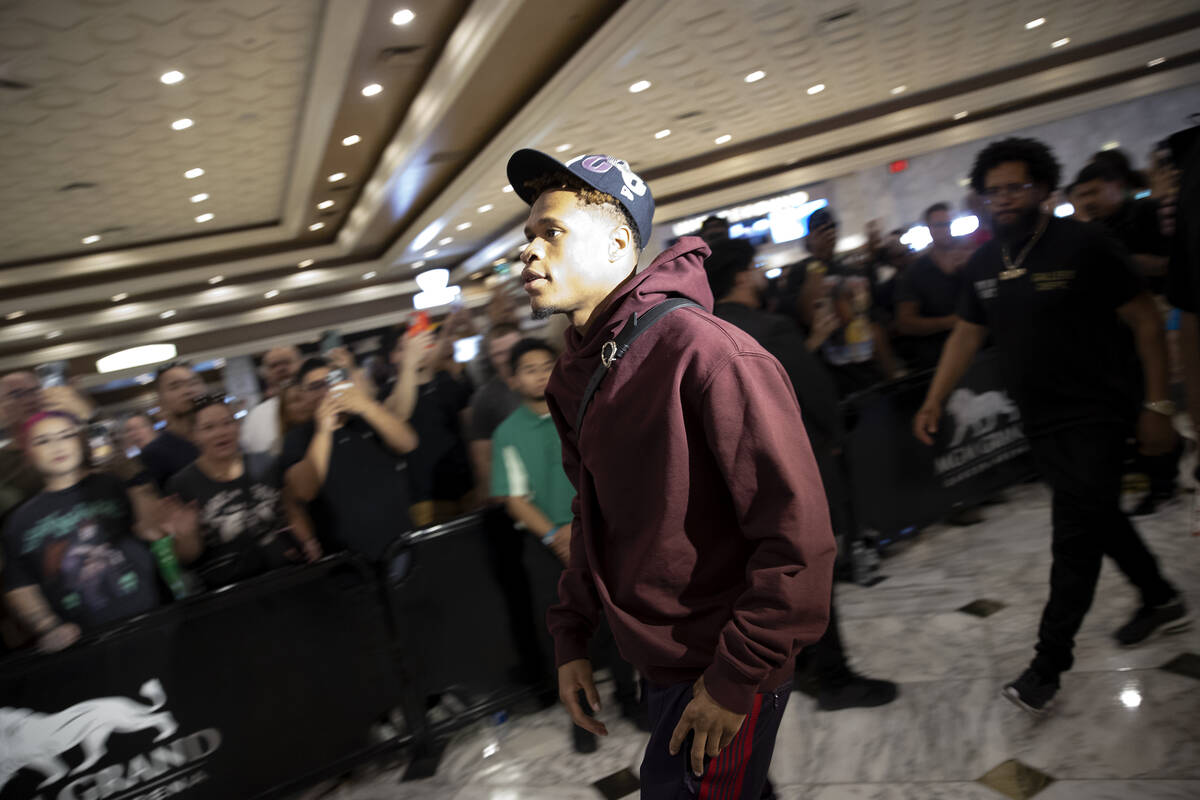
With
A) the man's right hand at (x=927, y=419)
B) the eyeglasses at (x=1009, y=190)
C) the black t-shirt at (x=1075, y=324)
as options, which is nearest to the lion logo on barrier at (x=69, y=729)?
the man's right hand at (x=927, y=419)

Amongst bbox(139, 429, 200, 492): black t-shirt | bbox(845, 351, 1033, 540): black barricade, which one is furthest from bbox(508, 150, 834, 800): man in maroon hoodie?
bbox(139, 429, 200, 492): black t-shirt

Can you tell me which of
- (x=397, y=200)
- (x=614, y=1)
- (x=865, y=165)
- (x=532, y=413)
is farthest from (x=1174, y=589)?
(x=865, y=165)

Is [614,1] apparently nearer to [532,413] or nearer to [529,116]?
[529,116]

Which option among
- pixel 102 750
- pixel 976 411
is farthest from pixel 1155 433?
pixel 102 750

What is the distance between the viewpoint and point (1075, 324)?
2.37 metres

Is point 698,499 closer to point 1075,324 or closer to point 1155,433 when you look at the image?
point 1075,324

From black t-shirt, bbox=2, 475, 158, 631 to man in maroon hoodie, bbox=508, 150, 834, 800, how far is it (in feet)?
6.97

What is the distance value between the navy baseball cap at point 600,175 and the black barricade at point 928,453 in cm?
299

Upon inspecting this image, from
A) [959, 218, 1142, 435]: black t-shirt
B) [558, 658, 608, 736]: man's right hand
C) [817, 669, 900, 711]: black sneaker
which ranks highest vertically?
[959, 218, 1142, 435]: black t-shirt

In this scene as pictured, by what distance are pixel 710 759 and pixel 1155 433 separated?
6.29ft

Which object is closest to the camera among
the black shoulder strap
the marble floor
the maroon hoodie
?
the maroon hoodie

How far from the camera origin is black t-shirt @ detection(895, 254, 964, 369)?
15.6 ft

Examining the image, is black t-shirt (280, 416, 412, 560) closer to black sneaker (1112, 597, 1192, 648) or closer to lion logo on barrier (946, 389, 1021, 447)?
black sneaker (1112, 597, 1192, 648)

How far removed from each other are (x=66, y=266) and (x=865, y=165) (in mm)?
15459
